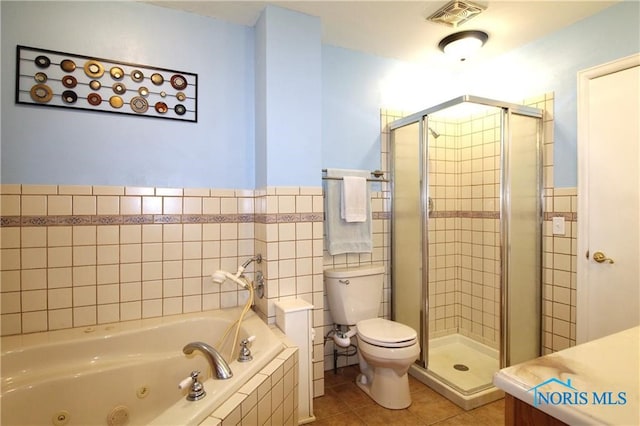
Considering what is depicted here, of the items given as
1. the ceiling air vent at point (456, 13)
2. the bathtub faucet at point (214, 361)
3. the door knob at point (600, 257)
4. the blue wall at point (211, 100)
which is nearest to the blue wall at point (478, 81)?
the blue wall at point (211, 100)

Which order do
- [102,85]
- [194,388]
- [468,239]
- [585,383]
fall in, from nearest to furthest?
[585,383]
[194,388]
[102,85]
[468,239]

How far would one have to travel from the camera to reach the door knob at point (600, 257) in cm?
203

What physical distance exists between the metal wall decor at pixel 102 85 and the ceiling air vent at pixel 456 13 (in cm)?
163

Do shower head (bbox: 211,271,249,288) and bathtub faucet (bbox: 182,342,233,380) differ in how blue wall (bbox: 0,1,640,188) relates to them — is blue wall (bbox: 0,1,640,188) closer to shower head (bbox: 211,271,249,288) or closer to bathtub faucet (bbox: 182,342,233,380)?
shower head (bbox: 211,271,249,288)

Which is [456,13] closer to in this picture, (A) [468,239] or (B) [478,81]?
(B) [478,81]

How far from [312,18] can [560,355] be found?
86.4 inches

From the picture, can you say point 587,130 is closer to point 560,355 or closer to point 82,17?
point 560,355

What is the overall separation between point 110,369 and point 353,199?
5.81 feet

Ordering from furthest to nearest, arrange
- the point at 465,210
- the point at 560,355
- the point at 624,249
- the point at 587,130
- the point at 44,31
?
the point at 465,210
the point at 587,130
the point at 624,249
the point at 44,31
the point at 560,355

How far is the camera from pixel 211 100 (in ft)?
7.22

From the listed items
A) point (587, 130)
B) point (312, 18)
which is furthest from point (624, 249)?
point (312, 18)

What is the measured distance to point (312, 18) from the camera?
2.15 m

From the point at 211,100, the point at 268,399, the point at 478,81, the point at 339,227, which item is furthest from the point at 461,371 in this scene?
the point at 211,100

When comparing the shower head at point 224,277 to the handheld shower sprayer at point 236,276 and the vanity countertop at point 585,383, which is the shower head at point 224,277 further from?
the vanity countertop at point 585,383
